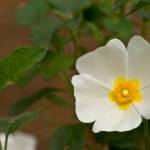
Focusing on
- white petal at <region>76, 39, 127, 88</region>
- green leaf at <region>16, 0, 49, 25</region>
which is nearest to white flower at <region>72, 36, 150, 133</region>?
white petal at <region>76, 39, 127, 88</region>

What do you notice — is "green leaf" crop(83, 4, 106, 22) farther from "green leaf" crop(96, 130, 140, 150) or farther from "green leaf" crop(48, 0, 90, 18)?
"green leaf" crop(96, 130, 140, 150)

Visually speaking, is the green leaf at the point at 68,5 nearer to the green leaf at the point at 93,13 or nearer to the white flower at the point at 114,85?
the green leaf at the point at 93,13

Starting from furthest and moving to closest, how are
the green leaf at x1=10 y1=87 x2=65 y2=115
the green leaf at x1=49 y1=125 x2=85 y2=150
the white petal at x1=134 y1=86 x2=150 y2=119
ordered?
the green leaf at x1=10 y1=87 x2=65 y2=115
the green leaf at x1=49 y1=125 x2=85 y2=150
the white petal at x1=134 y1=86 x2=150 y2=119

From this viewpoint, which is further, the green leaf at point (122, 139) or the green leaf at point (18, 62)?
the green leaf at point (122, 139)

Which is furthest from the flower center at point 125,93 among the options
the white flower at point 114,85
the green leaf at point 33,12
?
the green leaf at point 33,12

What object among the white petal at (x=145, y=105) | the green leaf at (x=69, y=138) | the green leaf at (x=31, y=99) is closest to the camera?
the white petal at (x=145, y=105)

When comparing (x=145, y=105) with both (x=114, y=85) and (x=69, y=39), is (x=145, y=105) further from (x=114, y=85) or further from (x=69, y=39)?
(x=69, y=39)

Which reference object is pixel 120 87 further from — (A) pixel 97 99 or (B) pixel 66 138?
(B) pixel 66 138

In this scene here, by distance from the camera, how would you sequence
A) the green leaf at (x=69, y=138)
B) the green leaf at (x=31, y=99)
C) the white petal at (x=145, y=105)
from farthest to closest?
the green leaf at (x=31, y=99), the green leaf at (x=69, y=138), the white petal at (x=145, y=105)
